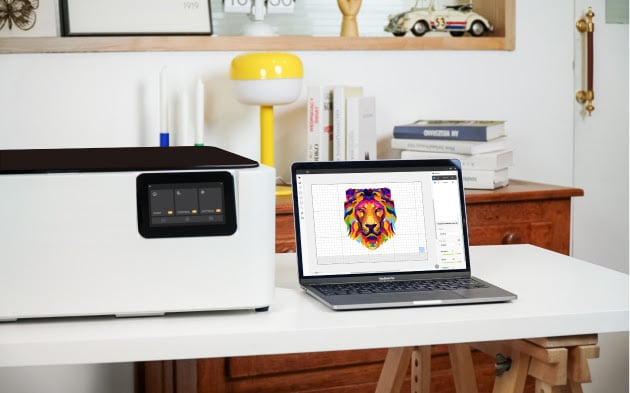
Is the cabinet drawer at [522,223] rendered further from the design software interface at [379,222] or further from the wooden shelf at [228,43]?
the design software interface at [379,222]

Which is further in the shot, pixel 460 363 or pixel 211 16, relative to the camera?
pixel 211 16

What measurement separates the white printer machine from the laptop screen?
19cm

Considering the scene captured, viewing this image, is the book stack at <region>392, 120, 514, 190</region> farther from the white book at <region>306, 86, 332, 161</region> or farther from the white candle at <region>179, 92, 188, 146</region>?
the white candle at <region>179, 92, 188, 146</region>

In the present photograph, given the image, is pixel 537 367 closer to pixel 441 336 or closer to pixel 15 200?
pixel 441 336

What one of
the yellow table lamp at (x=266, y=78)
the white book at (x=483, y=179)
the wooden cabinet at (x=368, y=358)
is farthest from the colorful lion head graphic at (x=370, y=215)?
the white book at (x=483, y=179)

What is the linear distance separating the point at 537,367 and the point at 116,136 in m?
1.68

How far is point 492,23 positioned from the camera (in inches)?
125

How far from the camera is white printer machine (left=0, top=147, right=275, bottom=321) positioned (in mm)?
1341

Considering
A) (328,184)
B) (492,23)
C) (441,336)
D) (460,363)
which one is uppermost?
(492,23)

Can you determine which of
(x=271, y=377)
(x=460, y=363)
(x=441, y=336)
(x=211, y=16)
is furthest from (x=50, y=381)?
(x=441, y=336)

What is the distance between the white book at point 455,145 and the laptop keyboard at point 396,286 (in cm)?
117

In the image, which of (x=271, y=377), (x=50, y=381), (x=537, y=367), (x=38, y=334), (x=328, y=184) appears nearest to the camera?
(x=38, y=334)

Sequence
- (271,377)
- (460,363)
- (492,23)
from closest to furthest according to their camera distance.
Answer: (460,363), (271,377), (492,23)

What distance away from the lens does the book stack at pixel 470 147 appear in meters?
2.70
